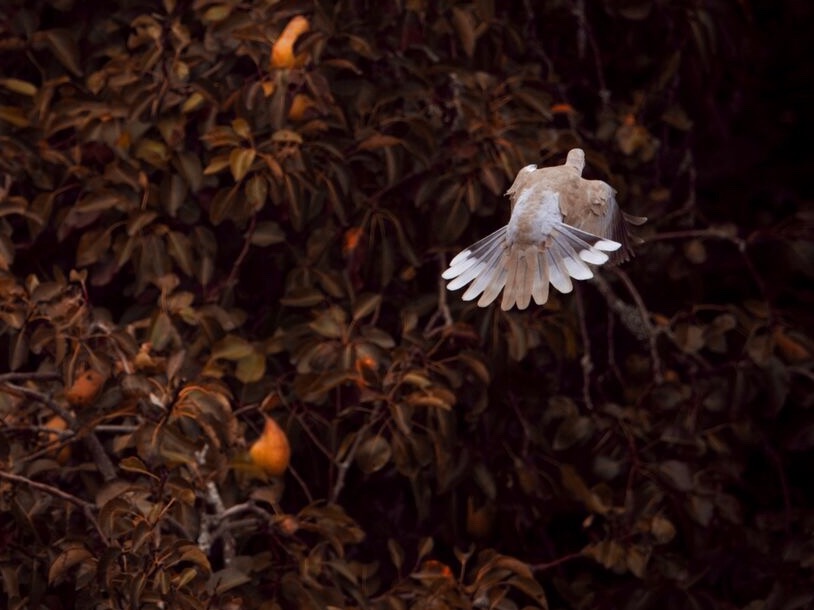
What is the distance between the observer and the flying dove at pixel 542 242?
160cm

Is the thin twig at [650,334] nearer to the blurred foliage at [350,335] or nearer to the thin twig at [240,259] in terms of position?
the blurred foliage at [350,335]

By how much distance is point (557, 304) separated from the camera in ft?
9.14

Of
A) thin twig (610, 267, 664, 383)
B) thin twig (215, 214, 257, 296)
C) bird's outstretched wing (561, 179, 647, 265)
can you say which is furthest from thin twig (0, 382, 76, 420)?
thin twig (610, 267, 664, 383)

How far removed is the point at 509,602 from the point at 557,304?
0.61 metres

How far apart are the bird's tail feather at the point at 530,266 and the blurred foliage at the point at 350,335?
705 millimetres

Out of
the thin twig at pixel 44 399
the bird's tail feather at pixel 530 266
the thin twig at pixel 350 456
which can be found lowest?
the thin twig at pixel 350 456

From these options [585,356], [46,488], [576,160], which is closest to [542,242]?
[576,160]

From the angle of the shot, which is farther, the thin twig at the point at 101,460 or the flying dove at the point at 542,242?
the thin twig at the point at 101,460

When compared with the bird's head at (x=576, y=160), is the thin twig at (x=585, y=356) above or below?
below

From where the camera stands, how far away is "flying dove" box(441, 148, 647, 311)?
1.60 metres

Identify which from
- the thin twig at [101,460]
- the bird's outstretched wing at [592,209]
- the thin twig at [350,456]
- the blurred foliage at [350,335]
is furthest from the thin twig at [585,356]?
the bird's outstretched wing at [592,209]

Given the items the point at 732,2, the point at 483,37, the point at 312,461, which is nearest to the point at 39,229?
the point at 312,461

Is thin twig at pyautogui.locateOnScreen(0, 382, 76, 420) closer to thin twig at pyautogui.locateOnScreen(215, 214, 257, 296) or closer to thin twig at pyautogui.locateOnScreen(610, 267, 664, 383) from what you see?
thin twig at pyautogui.locateOnScreen(215, 214, 257, 296)

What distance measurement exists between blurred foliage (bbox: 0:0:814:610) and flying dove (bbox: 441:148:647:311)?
2.33 ft
